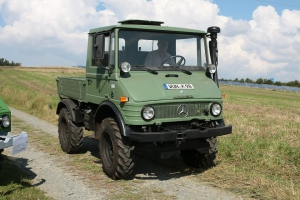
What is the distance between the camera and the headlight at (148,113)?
18.4 ft

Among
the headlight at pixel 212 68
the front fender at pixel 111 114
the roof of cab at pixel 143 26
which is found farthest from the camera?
the headlight at pixel 212 68

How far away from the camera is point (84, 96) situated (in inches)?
295

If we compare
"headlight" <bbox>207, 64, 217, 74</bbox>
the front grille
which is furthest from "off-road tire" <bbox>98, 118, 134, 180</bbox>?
"headlight" <bbox>207, 64, 217, 74</bbox>

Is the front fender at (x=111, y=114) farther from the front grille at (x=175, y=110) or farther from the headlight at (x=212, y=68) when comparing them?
the headlight at (x=212, y=68)

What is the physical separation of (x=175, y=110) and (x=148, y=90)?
21.1 inches

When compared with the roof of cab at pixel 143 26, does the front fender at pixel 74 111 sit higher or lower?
lower

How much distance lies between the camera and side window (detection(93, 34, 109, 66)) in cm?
623

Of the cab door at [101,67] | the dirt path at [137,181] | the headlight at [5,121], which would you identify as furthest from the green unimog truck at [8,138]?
the cab door at [101,67]

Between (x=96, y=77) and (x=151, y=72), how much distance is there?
3.88ft

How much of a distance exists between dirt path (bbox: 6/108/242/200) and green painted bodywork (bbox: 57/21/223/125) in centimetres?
104

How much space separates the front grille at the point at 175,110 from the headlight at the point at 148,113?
0.09 meters

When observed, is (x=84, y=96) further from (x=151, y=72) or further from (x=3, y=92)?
(x=3, y=92)

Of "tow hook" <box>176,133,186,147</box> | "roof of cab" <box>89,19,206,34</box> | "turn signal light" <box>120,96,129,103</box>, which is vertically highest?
"roof of cab" <box>89,19,206,34</box>

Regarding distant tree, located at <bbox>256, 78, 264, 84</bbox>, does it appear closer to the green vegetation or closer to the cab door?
the cab door
